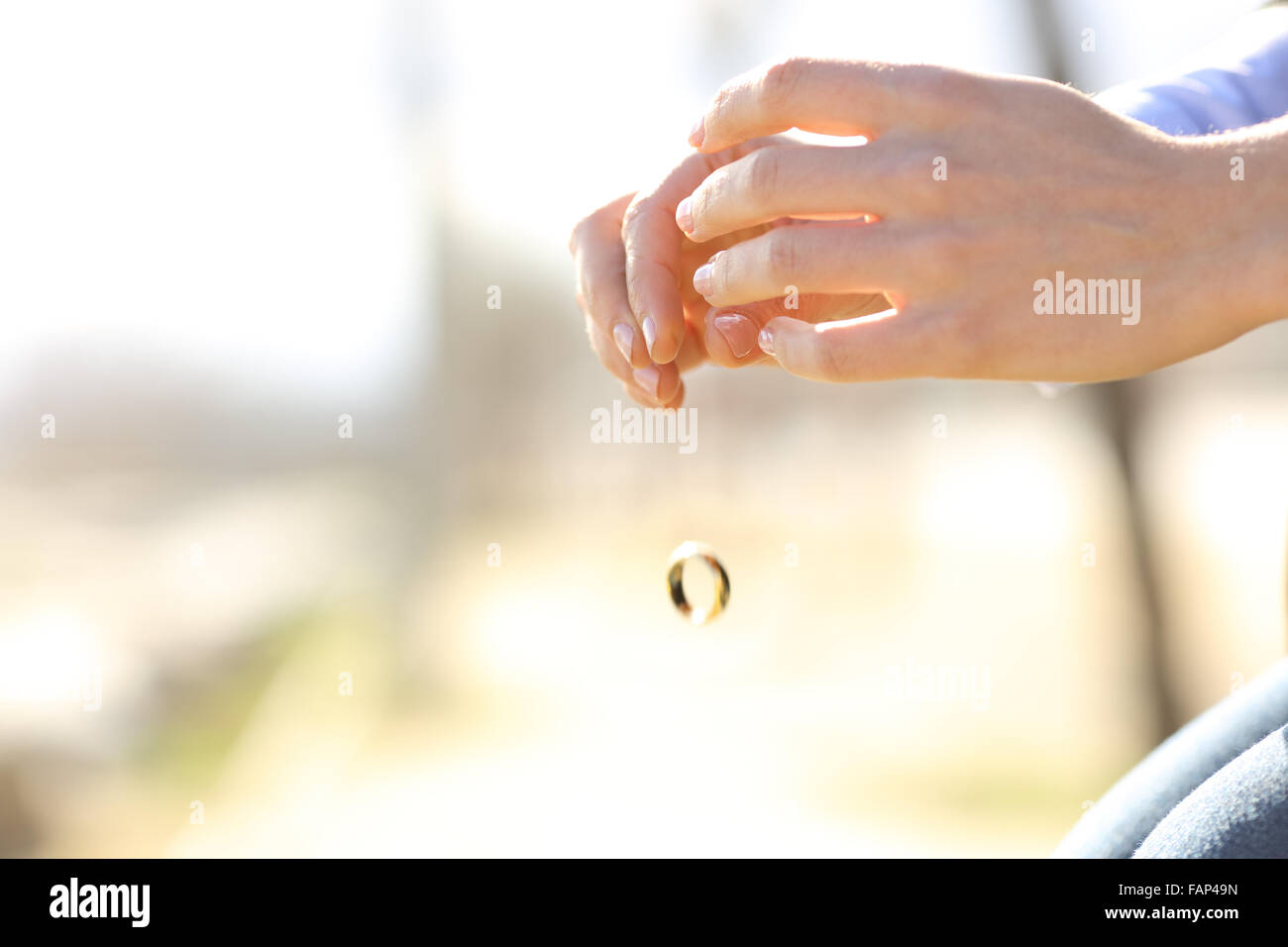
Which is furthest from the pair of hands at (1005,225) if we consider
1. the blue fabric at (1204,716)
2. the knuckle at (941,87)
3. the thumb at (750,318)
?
the blue fabric at (1204,716)

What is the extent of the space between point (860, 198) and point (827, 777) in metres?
3.04

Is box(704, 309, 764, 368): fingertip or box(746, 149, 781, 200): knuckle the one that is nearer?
box(746, 149, 781, 200): knuckle

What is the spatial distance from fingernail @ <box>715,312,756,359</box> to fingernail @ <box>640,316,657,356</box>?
46 millimetres

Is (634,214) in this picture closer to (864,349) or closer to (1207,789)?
(864,349)

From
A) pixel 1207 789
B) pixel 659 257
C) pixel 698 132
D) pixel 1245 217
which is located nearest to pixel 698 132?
pixel 698 132

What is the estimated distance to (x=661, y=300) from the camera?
71 cm

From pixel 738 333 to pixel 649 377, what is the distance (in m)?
0.09

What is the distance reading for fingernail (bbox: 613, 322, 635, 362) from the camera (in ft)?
2.38

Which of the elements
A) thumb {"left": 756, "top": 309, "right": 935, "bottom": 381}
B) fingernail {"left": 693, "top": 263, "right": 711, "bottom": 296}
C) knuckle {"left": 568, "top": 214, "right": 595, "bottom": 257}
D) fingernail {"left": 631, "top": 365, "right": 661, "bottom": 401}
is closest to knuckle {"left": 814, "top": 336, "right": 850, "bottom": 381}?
thumb {"left": 756, "top": 309, "right": 935, "bottom": 381}

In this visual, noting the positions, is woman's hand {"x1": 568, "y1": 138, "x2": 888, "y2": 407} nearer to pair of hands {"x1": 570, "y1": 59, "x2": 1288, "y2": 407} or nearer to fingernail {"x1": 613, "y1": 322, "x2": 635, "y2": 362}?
fingernail {"x1": 613, "y1": 322, "x2": 635, "y2": 362}

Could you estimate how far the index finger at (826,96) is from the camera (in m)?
0.53

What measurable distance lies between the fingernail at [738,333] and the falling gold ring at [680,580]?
0.16 meters

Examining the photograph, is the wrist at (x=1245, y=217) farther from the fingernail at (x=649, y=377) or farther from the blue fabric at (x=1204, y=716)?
the fingernail at (x=649, y=377)
